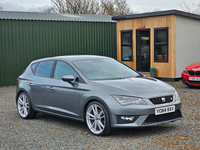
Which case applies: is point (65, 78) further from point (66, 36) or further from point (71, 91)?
point (66, 36)

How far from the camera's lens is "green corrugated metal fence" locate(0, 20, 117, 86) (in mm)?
15750

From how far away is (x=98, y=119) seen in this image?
5.78 metres

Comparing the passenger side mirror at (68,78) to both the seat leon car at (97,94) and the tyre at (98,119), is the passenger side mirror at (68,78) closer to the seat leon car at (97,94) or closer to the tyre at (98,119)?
the seat leon car at (97,94)

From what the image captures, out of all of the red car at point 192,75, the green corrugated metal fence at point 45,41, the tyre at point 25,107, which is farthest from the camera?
the green corrugated metal fence at point 45,41

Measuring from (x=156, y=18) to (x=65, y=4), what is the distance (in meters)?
23.5

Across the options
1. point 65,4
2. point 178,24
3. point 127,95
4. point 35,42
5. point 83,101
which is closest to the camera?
point 127,95

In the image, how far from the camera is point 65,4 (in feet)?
123

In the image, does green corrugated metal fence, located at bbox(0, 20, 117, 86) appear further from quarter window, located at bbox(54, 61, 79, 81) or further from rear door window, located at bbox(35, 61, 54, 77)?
quarter window, located at bbox(54, 61, 79, 81)

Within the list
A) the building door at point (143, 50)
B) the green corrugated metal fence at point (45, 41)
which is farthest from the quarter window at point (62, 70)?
the building door at point (143, 50)

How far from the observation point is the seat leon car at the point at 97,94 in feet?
18.0

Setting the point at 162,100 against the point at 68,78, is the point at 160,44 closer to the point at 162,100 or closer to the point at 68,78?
the point at 68,78

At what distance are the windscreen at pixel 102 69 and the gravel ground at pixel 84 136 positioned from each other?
1.13 metres

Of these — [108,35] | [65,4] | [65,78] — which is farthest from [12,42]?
[65,4]

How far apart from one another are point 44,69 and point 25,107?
1.14m
